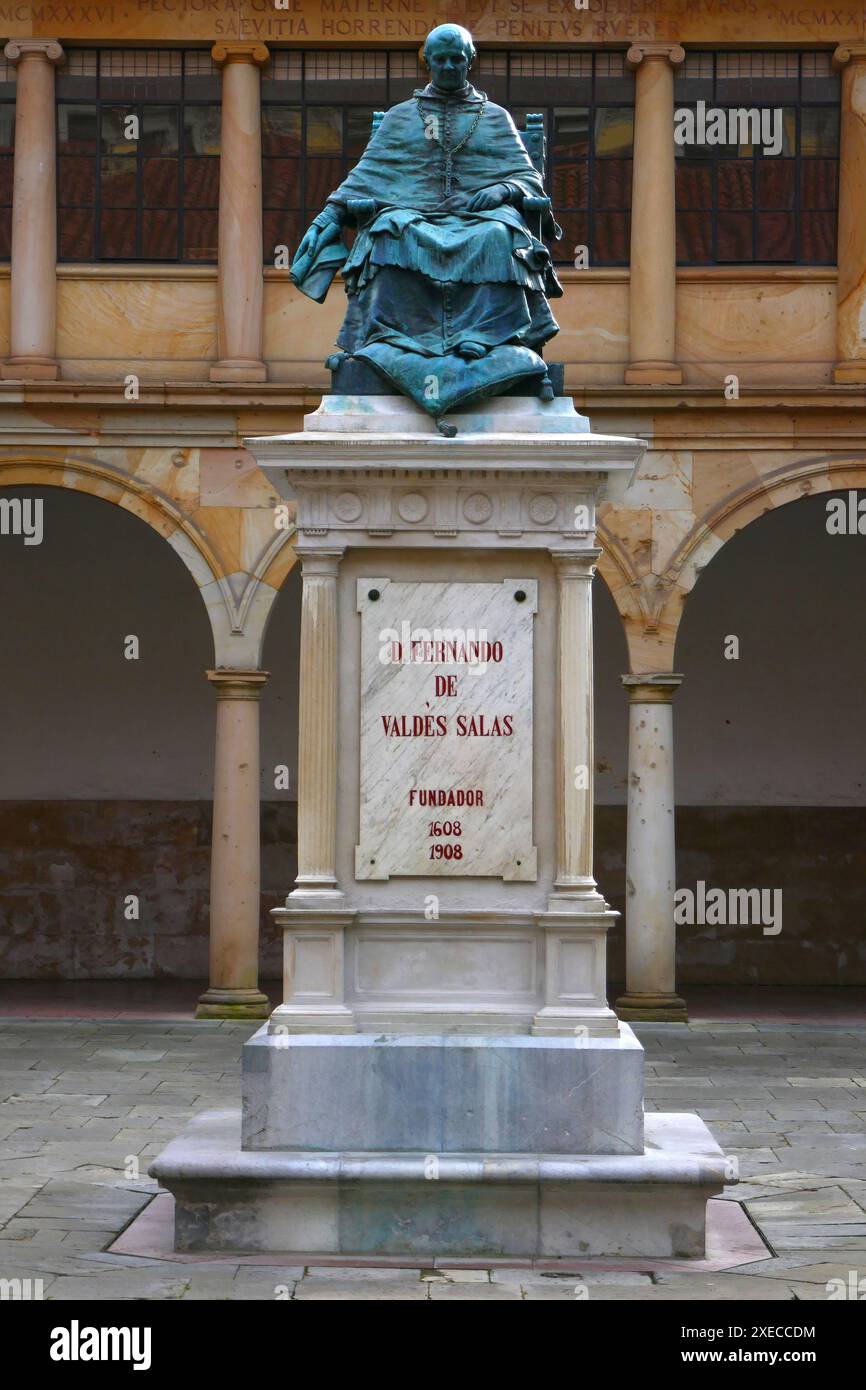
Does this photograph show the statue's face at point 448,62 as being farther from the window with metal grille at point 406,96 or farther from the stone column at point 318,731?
the window with metal grille at point 406,96

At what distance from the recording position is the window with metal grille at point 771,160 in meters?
16.0

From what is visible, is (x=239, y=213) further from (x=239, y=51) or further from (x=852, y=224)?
(x=852, y=224)

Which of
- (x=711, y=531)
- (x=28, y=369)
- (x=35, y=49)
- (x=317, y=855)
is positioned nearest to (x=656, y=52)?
(x=711, y=531)

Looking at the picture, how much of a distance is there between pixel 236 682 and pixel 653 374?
380 centimetres

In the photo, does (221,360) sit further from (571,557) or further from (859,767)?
(571,557)

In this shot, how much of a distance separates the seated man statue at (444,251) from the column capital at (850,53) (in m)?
8.45

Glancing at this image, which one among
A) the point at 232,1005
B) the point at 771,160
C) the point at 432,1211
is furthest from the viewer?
the point at 771,160

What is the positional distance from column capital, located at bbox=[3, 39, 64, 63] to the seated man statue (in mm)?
A: 8478

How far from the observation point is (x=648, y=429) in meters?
15.8

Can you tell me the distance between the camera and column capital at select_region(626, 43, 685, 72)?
15867 millimetres

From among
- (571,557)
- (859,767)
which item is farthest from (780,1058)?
(571,557)

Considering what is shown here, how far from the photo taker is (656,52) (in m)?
15.9

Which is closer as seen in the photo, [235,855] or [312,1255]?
[312,1255]

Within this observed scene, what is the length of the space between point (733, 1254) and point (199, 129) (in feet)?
36.4
